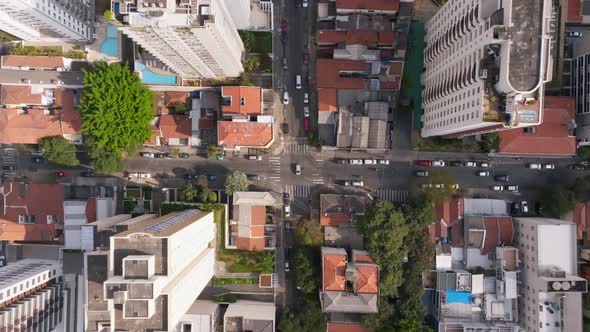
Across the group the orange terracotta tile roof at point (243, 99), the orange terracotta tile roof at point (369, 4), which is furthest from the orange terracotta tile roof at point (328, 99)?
the orange terracotta tile roof at point (369, 4)

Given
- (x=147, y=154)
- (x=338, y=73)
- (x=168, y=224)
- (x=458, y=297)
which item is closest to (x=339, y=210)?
(x=338, y=73)

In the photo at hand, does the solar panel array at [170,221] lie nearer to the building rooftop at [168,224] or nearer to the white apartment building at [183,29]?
the building rooftop at [168,224]

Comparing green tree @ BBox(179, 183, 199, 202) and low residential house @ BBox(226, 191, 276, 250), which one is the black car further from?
green tree @ BBox(179, 183, 199, 202)

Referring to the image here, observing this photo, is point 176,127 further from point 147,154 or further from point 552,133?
point 552,133

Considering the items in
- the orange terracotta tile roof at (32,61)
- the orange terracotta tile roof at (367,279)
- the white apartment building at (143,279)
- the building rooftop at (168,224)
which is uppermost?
the orange terracotta tile roof at (32,61)

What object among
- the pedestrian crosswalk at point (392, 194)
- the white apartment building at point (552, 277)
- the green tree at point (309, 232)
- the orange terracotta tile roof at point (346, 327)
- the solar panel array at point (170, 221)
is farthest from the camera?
the pedestrian crosswalk at point (392, 194)

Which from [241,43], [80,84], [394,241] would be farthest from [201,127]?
[394,241]
